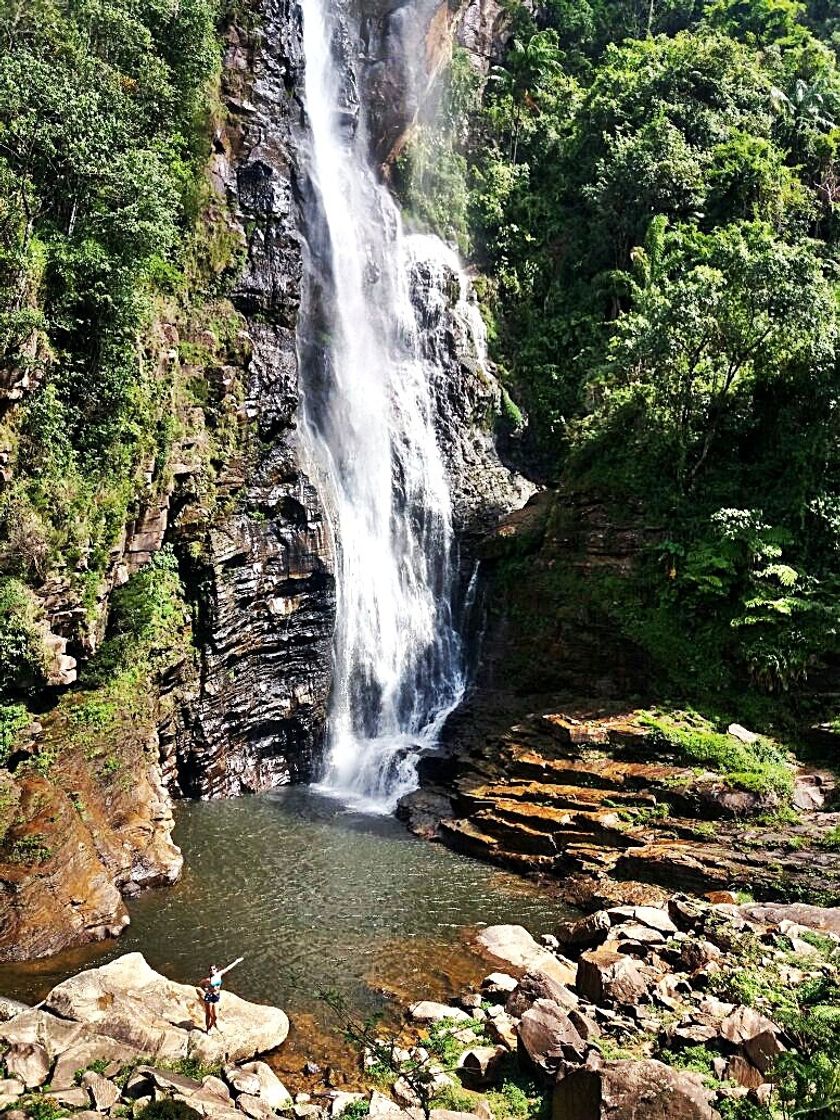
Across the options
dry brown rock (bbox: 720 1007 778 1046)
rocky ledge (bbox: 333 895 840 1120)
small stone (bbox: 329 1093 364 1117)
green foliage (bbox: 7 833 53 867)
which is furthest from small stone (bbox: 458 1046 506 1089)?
green foliage (bbox: 7 833 53 867)

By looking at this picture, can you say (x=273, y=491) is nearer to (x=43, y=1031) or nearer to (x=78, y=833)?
(x=78, y=833)

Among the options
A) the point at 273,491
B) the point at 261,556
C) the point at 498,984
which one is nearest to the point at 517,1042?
the point at 498,984

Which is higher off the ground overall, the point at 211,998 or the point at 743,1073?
the point at 743,1073

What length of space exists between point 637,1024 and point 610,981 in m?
0.80

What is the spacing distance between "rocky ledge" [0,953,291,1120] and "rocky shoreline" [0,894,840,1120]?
0.07ft

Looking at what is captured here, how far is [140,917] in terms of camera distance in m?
13.2

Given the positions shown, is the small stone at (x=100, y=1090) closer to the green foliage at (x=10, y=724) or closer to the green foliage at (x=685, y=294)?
the green foliage at (x=10, y=724)

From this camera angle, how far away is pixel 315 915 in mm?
13758

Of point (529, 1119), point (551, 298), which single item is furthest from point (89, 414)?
point (551, 298)

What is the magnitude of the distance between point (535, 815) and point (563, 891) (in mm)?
2081

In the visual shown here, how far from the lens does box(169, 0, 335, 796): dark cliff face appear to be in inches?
826

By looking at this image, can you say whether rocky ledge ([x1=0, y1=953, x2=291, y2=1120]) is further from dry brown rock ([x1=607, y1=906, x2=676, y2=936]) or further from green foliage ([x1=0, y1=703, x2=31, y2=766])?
dry brown rock ([x1=607, y1=906, x2=676, y2=936])

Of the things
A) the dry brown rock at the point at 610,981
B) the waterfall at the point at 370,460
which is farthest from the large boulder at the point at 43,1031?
the waterfall at the point at 370,460

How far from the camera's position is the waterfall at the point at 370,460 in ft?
78.3
